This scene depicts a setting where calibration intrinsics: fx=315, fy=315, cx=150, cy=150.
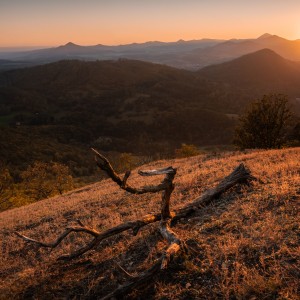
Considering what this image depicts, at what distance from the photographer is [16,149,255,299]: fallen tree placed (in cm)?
700

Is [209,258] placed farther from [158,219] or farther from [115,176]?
[115,176]

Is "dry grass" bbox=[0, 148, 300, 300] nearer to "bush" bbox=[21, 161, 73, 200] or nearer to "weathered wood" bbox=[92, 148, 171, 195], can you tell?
"weathered wood" bbox=[92, 148, 171, 195]

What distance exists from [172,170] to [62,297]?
422 centimetres

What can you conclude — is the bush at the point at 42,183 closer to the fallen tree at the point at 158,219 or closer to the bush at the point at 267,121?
the bush at the point at 267,121

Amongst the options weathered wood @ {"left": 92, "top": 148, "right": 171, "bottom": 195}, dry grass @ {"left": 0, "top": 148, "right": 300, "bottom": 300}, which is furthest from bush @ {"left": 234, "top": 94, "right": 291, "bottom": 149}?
weathered wood @ {"left": 92, "top": 148, "right": 171, "bottom": 195}

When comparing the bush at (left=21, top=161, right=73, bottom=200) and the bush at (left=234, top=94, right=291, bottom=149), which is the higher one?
the bush at (left=234, top=94, right=291, bottom=149)

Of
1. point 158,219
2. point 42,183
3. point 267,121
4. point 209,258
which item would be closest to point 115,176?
point 158,219

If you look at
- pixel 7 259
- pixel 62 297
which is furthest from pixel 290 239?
pixel 7 259

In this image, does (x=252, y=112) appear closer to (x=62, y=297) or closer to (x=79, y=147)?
(x=62, y=297)

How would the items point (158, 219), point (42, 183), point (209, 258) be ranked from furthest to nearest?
point (42, 183) → point (158, 219) → point (209, 258)

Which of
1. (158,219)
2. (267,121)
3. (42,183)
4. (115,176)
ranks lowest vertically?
(42,183)

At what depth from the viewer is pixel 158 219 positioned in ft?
31.8

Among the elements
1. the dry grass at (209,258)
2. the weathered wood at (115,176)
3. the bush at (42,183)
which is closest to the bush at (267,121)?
the dry grass at (209,258)

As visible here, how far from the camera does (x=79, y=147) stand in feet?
589
